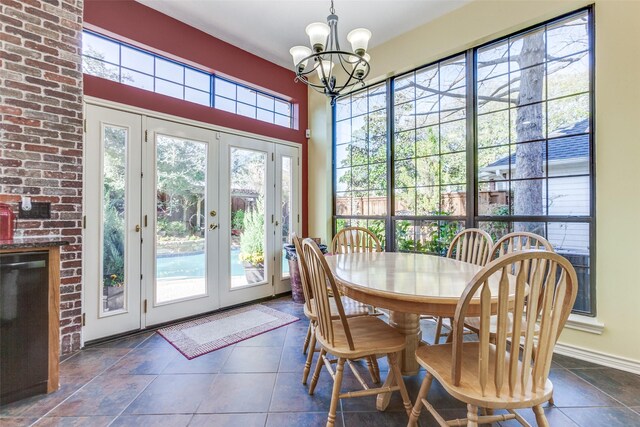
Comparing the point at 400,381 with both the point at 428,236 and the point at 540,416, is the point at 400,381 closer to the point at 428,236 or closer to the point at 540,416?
the point at 540,416

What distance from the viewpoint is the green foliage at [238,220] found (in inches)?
139

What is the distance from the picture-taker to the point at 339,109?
4.20 m

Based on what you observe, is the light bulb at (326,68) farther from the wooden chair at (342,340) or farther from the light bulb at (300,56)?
the wooden chair at (342,340)

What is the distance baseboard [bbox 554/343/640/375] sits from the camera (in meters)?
2.07

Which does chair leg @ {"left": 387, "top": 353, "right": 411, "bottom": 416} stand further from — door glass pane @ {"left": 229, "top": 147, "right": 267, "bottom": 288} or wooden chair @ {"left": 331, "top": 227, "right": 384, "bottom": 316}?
door glass pane @ {"left": 229, "top": 147, "right": 267, "bottom": 288}

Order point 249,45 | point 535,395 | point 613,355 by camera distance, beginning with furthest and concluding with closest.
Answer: point 249,45, point 613,355, point 535,395

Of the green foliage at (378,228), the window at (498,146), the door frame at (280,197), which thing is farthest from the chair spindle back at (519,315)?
the door frame at (280,197)

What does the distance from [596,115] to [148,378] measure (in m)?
3.85

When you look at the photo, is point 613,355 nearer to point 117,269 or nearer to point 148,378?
point 148,378

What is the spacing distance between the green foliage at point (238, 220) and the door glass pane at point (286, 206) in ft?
2.06

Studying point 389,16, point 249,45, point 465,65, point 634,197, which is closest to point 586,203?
point 634,197

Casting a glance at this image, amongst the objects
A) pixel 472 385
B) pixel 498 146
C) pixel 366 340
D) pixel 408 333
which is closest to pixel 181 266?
pixel 366 340

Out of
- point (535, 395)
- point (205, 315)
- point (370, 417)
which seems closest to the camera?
point (535, 395)

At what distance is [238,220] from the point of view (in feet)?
11.8
